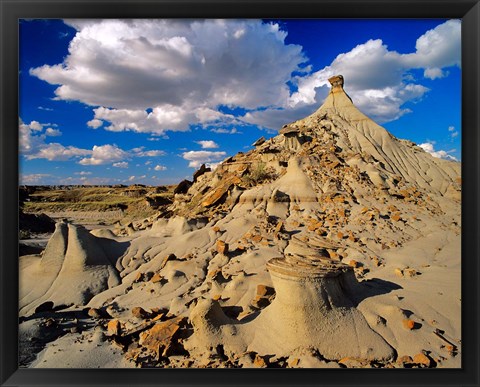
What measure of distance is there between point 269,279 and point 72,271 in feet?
12.4

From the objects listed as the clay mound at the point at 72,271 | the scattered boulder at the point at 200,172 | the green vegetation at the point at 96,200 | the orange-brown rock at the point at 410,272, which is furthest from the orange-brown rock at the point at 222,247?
the green vegetation at the point at 96,200

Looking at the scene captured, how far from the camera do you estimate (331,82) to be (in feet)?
52.9

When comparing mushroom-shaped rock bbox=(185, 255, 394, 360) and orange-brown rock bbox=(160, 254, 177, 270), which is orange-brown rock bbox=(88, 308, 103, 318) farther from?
mushroom-shaped rock bbox=(185, 255, 394, 360)

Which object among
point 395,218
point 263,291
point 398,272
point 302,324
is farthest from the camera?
point 395,218

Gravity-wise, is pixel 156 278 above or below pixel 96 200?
below

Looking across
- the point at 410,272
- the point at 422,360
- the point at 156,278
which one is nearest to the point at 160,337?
the point at 156,278

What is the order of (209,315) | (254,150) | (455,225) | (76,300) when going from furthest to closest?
(254,150), (455,225), (76,300), (209,315)
